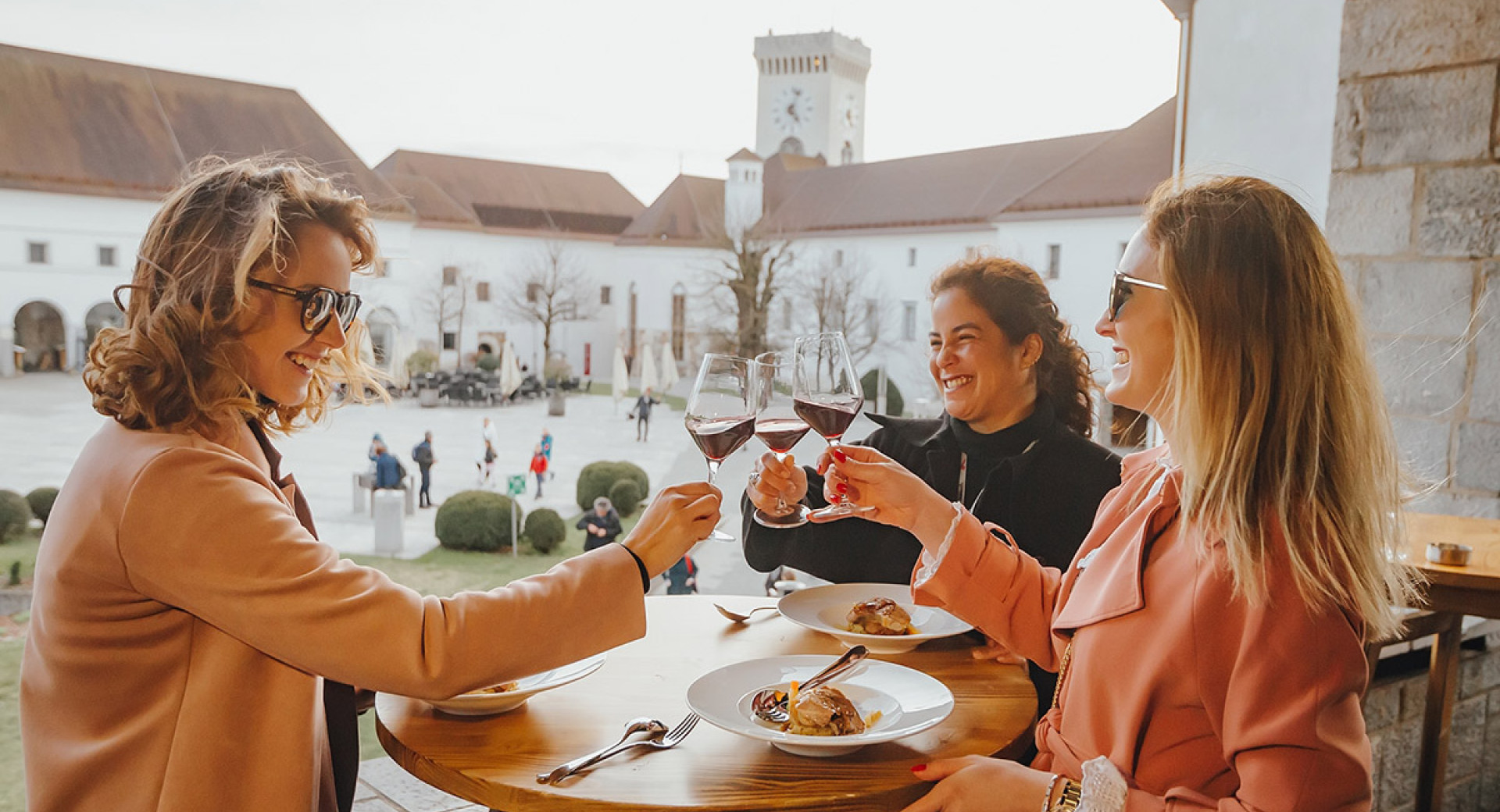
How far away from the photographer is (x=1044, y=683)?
1.75 m

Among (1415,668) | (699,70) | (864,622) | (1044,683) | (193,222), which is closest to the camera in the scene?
(193,222)

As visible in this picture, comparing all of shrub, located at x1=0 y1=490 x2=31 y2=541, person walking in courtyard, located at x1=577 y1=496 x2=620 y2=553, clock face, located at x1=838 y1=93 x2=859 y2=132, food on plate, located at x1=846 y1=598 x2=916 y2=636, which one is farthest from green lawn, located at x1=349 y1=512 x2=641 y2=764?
food on plate, located at x1=846 y1=598 x2=916 y2=636

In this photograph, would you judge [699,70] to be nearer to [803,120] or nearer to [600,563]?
[803,120]

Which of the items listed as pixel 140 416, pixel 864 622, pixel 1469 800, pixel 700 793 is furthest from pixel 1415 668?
pixel 140 416

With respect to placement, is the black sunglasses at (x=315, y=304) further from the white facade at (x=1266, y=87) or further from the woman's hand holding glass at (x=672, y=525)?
the white facade at (x=1266, y=87)

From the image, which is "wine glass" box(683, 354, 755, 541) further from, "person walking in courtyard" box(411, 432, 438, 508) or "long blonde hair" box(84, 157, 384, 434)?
"person walking in courtyard" box(411, 432, 438, 508)

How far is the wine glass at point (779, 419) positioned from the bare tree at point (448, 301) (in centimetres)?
699

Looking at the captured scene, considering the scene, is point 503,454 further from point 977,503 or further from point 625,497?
point 977,503

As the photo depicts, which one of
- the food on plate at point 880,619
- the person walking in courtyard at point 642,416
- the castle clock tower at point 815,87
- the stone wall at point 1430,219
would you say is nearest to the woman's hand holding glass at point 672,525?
the food on plate at point 880,619

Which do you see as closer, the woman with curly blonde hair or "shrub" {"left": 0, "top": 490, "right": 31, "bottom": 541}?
the woman with curly blonde hair

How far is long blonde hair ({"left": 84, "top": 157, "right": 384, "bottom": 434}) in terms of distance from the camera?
1007 mm

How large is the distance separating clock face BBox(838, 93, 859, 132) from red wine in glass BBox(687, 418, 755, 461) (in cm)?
894

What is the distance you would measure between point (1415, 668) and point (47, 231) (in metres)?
5.64

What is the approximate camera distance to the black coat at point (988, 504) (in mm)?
1895
